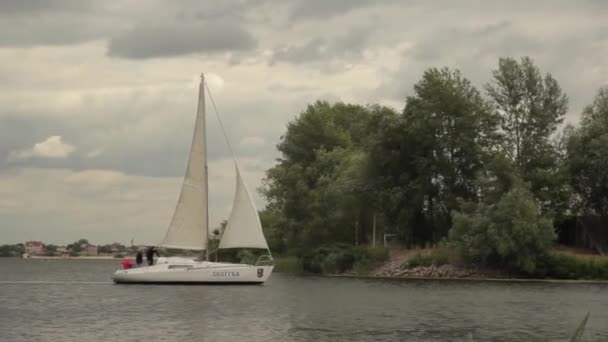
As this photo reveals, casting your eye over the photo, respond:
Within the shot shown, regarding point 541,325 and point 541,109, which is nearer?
point 541,325

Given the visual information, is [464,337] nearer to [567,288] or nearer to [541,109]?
[567,288]

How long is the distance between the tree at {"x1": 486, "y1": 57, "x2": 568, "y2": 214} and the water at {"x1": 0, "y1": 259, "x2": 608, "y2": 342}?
17147mm

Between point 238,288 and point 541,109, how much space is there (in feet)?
107

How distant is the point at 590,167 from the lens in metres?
81.5

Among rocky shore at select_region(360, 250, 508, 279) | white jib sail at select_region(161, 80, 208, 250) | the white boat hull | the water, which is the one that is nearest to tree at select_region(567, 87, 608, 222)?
rocky shore at select_region(360, 250, 508, 279)

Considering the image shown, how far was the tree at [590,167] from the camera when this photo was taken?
80438 millimetres

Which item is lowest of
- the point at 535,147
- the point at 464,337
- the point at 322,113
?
the point at 464,337

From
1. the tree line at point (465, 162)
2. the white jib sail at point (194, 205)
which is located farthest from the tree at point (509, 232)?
the white jib sail at point (194, 205)

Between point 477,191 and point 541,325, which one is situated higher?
point 477,191

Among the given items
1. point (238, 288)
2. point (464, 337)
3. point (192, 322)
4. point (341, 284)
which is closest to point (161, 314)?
point (192, 322)

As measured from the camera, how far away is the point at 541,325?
40562mm

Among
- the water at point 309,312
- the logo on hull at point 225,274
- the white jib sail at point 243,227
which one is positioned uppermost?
the white jib sail at point 243,227

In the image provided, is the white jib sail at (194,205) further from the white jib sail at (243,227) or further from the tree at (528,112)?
the tree at (528,112)

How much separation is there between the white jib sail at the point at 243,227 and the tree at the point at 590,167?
2937cm
